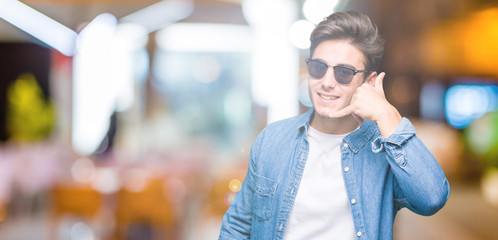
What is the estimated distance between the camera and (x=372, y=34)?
1.08 metres

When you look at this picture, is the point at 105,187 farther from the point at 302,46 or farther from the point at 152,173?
the point at 302,46

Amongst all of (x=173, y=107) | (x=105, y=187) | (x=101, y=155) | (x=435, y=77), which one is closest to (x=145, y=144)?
(x=101, y=155)

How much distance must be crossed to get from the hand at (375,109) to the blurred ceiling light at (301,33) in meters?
0.18

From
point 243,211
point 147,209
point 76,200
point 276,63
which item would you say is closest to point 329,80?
point 243,211

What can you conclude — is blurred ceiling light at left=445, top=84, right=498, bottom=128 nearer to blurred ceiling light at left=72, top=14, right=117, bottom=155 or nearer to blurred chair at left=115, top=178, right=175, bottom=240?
blurred chair at left=115, top=178, right=175, bottom=240

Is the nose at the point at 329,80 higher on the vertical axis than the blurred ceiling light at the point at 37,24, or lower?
lower

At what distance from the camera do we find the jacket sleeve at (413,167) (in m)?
1.03

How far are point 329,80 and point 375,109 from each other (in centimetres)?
11

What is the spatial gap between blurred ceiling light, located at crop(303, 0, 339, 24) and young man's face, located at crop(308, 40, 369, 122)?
0.25 ft

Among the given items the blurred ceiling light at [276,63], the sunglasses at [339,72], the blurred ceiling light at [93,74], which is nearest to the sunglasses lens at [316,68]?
the sunglasses at [339,72]

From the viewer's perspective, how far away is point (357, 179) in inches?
43.5

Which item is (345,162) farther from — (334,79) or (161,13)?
(161,13)

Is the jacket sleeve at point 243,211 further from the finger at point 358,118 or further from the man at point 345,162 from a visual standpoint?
the finger at point 358,118

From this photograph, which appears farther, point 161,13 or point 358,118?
point 161,13
